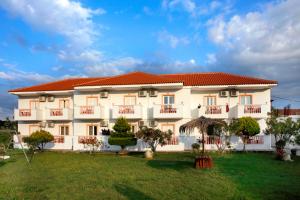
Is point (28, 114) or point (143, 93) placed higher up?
point (143, 93)

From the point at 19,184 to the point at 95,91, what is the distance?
696 inches

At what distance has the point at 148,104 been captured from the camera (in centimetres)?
2906

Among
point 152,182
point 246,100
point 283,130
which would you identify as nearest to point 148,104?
point 246,100

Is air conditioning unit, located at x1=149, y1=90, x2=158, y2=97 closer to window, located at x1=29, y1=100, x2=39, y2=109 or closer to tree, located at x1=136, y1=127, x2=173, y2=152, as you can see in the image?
tree, located at x1=136, y1=127, x2=173, y2=152

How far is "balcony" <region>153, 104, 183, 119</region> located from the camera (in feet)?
89.7

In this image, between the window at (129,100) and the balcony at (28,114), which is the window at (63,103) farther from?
the window at (129,100)

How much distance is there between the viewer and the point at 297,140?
75.4 feet

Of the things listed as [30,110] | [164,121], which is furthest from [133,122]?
[30,110]

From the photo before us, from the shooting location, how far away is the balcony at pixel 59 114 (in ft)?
101

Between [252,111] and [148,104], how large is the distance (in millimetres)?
9108

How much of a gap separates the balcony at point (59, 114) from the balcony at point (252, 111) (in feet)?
52.0

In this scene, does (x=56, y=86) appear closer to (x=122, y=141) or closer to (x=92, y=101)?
(x=92, y=101)

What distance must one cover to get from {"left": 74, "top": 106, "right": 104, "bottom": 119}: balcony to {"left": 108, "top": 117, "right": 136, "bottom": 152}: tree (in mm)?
3739

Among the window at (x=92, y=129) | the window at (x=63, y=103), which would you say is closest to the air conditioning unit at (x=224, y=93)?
the window at (x=92, y=129)
